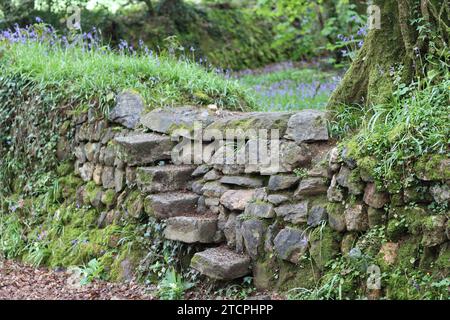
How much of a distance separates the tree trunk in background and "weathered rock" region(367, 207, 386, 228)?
916mm

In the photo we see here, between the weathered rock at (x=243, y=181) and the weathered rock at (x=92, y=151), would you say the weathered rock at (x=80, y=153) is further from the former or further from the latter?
the weathered rock at (x=243, y=181)

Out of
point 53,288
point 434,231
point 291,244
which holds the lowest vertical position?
point 53,288

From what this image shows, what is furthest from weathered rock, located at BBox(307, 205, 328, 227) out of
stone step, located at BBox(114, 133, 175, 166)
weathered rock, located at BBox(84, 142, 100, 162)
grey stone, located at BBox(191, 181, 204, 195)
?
weathered rock, located at BBox(84, 142, 100, 162)

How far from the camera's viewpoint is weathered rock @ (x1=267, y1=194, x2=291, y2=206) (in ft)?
13.6

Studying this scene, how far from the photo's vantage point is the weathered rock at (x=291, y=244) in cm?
393

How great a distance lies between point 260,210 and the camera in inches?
167

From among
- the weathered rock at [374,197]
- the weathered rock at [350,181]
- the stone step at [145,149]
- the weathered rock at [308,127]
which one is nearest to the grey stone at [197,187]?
the stone step at [145,149]

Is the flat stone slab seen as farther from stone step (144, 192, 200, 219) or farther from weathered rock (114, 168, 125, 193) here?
stone step (144, 192, 200, 219)

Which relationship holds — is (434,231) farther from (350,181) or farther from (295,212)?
(295,212)

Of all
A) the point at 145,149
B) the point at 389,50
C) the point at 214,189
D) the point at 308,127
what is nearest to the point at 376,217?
the point at 308,127

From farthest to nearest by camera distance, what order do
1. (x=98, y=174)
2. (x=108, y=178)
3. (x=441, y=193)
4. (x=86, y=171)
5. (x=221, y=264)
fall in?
(x=86, y=171), (x=98, y=174), (x=108, y=178), (x=221, y=264), (x=441, y=193)

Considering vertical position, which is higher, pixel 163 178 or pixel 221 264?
pixel 163 178

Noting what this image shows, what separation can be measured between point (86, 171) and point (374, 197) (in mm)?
3419

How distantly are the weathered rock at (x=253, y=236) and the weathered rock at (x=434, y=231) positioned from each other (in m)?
1.21
